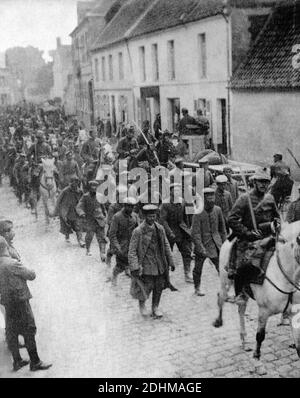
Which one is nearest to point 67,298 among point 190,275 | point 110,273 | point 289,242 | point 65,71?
point 110,273

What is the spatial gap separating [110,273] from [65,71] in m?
43.2

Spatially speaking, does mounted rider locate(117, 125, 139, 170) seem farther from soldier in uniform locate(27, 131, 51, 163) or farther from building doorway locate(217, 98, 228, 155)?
building doorway locate(217, 98, 228, 155)

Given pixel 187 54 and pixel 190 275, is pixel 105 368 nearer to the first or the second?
pixel 190 275

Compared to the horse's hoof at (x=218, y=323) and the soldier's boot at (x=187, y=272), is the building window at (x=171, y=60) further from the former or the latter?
the horse's hoof at (x=218, y=323)

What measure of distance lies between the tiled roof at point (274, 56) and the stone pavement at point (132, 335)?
336 inches

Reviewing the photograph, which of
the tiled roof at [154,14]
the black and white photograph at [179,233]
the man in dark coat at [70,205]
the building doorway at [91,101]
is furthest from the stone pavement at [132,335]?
the building doorway at [91,101]

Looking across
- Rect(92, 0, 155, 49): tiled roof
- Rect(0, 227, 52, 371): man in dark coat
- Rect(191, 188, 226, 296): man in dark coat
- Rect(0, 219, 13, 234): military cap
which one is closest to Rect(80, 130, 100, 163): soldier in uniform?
Rect(191, 188, 226, 296): man in dark coat

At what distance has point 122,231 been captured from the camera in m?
9.15

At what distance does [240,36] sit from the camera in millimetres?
18422

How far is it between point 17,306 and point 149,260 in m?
2.26

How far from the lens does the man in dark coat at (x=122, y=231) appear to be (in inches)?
354

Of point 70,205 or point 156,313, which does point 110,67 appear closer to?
point 70,205

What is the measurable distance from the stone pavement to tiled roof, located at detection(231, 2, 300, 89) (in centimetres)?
854

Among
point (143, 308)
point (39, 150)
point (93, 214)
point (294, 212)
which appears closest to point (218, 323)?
point (143, 308)
